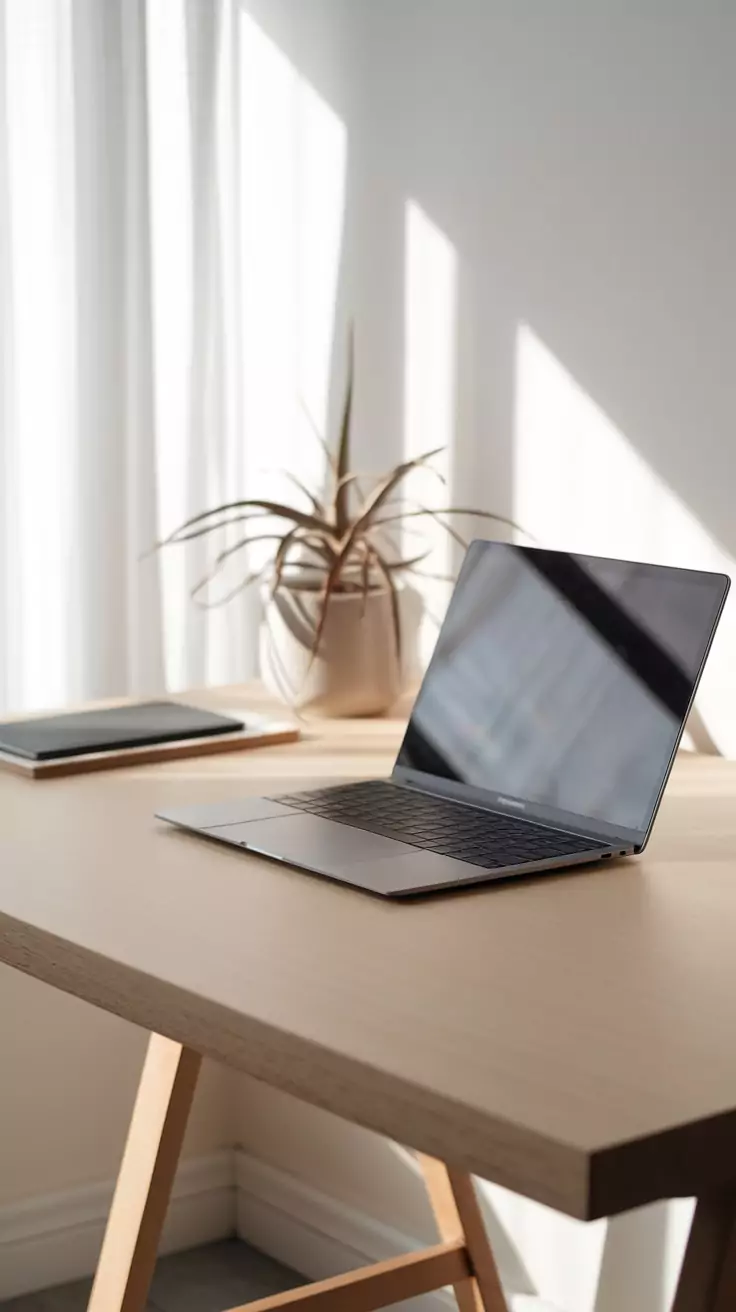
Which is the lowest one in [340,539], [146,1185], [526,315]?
[146,1185]

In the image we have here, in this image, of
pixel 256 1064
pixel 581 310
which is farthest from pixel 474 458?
pixel 256 1064

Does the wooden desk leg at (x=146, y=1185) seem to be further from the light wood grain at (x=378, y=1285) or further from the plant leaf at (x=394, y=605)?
the plant leaf at (x=394, y=605)

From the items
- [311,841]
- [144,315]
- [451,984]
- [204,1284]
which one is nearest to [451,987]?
[451,984]

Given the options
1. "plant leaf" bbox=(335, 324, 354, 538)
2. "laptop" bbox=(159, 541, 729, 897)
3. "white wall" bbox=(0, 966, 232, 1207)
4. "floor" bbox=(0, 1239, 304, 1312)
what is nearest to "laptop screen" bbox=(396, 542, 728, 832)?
"laptop" bbox=(159, 541, 729, 897)

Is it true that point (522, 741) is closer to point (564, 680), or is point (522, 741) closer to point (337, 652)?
point (564, 680)

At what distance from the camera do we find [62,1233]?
6.73 ft

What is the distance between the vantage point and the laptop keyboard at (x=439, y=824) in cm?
120

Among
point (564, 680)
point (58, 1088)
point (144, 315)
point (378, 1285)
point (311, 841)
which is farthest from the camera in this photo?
point (58, 1088)

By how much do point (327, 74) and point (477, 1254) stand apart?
131 cm

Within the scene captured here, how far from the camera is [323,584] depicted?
1743 mm

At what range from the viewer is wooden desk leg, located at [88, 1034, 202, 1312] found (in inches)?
55.5

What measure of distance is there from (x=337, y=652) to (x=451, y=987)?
79cm

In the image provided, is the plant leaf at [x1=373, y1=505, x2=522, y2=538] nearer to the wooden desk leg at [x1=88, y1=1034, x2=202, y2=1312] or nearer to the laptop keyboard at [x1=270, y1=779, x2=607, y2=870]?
the laptop keyboard at [x1=270, y1=779, x2=607, y2=870]

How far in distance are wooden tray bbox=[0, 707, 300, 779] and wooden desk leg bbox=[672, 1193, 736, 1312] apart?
0.75 metres
